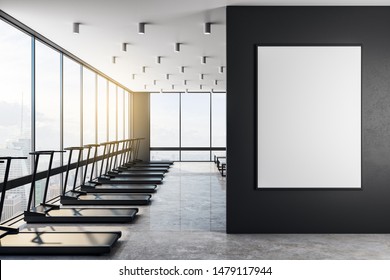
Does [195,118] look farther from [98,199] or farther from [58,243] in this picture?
[58,243]

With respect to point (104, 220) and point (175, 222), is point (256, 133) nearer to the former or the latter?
point (175, 222)

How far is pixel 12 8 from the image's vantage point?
596 cm

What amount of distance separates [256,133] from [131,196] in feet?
12.1

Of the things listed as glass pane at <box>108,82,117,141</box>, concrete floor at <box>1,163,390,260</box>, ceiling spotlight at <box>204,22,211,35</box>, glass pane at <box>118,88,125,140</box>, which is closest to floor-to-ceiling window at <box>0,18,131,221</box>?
concrete floor at <box>1,163,390,260</box>

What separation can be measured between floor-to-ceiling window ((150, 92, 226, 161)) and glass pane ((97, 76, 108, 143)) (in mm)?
4813

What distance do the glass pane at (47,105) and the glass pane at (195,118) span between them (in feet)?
30.4

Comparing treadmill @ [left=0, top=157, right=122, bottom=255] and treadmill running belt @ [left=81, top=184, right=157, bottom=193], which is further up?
treadmill @ [left=0, top=157, right=122, bottom=255]

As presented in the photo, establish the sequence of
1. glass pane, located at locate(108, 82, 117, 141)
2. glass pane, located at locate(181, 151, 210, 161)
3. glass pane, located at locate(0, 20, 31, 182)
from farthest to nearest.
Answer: glass pane, located at locate(181, 151, 210, 161)
glass pane, located at locate(108, 82, 117, 141)
glass pane, located at locate(0, 20, 31, 182)

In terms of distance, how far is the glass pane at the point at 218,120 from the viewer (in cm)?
1784

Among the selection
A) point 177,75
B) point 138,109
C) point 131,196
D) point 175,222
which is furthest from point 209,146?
point 175,222

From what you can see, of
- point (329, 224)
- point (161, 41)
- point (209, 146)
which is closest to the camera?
point (329, 224)

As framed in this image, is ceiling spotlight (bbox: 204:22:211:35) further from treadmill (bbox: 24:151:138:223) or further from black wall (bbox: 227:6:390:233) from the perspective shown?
treadmill (bbox: 24:151:138:223)

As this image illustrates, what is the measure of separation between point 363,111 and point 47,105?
575 cm

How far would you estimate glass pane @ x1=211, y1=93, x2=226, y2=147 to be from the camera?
703 inches
